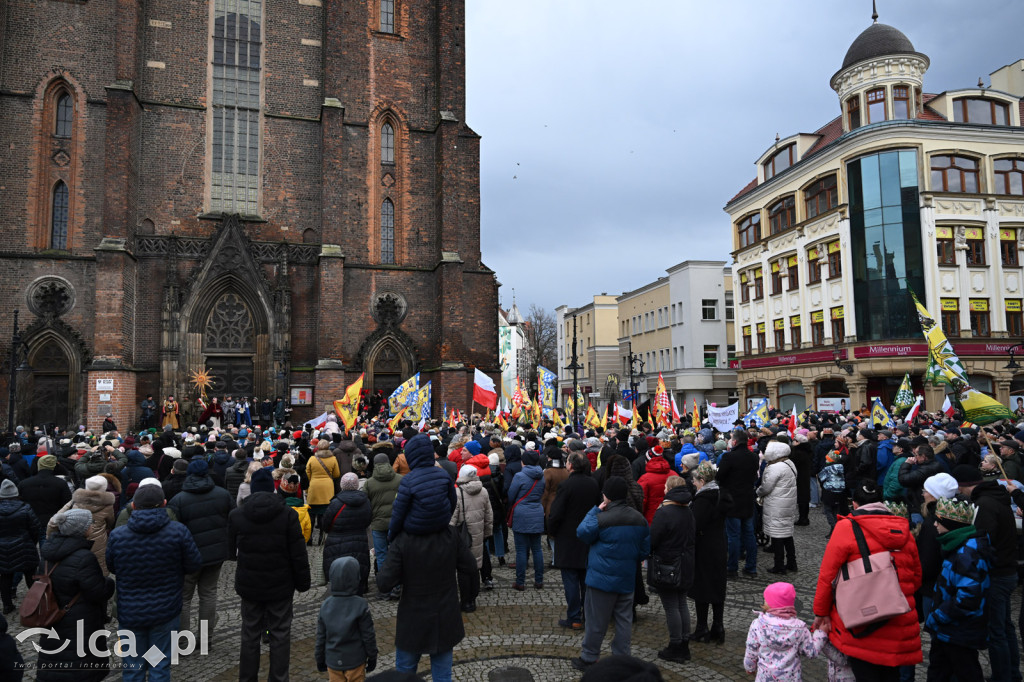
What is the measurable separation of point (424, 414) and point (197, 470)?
1238cm

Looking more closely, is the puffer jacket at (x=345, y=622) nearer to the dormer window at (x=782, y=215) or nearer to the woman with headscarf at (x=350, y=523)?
the woman with headscarf at (x=350, y=523)

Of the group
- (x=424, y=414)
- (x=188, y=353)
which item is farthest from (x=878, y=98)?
(x=188, y=353)

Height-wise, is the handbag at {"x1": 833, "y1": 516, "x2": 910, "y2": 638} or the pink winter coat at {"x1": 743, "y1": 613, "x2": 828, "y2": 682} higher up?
the handbag at {"x1": 833, "y1": 516, "x2": 910, "y2": 638}

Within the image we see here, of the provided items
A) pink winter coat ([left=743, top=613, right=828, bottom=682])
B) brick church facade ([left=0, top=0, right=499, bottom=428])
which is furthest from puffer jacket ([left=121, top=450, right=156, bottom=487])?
brick church facade ([left=0, top=0, right=499, bottom=428])

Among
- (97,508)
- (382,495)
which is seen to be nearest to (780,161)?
(382,495)

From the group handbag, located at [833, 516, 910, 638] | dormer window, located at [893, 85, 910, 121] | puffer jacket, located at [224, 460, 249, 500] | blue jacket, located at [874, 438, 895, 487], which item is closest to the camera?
handbag, located at [833, 516, 910, 638]

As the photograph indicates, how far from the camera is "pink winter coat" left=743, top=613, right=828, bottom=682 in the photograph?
4.17 m

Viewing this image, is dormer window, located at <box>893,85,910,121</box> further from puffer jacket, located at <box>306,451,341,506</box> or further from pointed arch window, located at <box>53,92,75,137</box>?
pointed arch window, located at <box>53,92,75,137</box>

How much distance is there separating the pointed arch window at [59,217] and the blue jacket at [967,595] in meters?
29.2

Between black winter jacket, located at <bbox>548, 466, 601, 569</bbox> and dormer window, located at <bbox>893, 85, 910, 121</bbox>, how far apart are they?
3386cm

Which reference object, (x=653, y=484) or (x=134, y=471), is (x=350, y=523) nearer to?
(x=653, y=484)

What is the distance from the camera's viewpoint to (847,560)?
4262mm

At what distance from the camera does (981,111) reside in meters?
34.0

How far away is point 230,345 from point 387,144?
10.8 m
